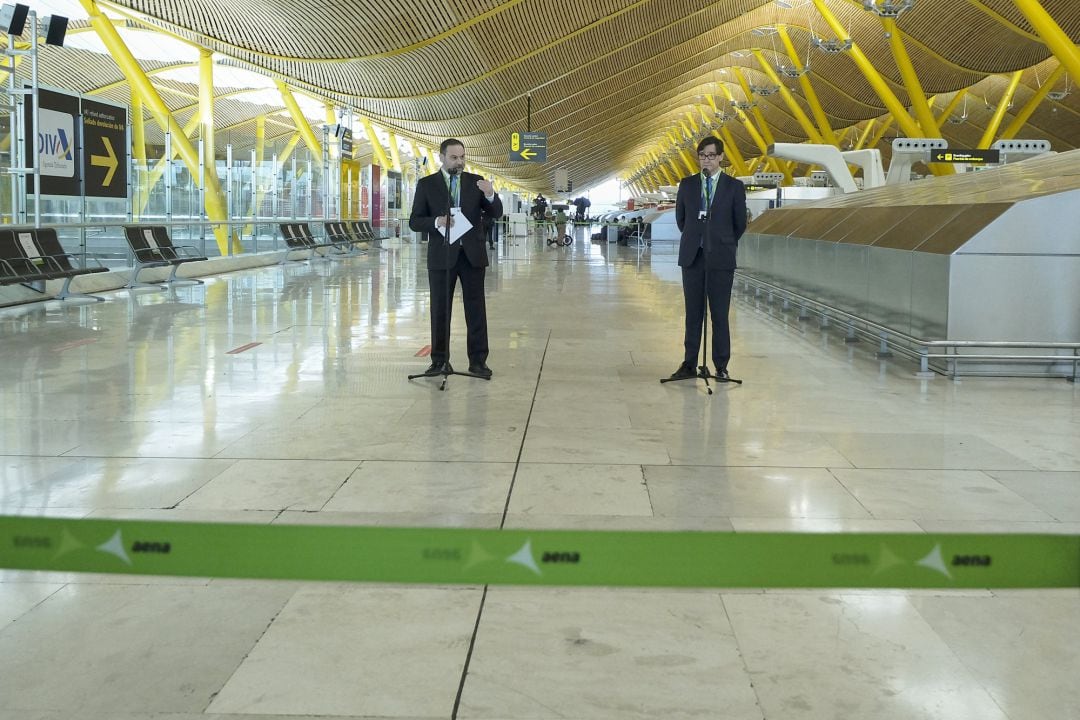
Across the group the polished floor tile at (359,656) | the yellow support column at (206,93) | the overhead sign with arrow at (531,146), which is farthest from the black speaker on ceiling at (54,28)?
the overhead sign with arrow at (531,146)

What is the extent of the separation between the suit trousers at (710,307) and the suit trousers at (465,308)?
151 cm

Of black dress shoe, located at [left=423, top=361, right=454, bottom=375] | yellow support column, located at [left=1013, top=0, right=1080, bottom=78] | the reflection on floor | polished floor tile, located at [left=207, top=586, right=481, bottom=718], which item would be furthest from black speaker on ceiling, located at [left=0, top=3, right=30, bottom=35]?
yellow support column, located at [left=1013, top=0, right=1080, bottom=78]

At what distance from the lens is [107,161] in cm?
1510

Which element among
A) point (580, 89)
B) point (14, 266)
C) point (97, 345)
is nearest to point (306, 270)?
point (14, 266)

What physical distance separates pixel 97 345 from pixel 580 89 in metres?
Answer: 40.8

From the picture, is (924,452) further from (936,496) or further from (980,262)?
(980,262)

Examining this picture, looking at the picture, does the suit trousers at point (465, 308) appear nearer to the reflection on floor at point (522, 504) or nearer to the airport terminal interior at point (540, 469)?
the airport terminal interior at point (540, 469)

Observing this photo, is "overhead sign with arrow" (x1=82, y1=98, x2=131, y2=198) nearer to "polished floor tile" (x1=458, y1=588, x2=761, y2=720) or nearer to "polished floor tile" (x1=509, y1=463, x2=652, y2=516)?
"polished floor tile" (x1=509, y1=463, x2=652, y2=516)

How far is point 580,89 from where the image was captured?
158ft

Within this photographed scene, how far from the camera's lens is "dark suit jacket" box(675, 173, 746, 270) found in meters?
7.94

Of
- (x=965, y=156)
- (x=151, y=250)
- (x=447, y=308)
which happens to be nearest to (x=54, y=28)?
(x=151, y=250)

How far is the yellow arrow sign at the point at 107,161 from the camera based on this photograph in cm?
1487

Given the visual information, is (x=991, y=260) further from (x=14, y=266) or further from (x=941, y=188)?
(x=14, y=266)

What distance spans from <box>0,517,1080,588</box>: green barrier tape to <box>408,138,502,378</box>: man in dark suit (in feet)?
18.9
